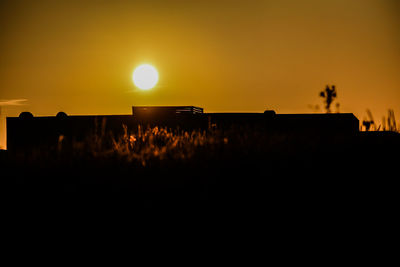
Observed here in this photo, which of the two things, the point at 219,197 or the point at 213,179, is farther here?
the point at 213,179

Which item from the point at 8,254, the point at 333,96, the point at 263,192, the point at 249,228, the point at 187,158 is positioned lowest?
the point at 8,254

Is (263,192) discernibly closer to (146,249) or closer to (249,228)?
(249,228)

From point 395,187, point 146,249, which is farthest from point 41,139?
point 395,187

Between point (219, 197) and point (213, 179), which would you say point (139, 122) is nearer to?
point (213, 179)

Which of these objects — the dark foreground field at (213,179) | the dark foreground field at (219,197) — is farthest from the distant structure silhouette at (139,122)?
the dark foreground field at (219,197)

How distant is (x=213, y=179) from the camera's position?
4.57 metres

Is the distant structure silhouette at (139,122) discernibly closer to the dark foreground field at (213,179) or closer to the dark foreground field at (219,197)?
the dark foreground field at (213,179)

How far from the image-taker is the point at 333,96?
15008 mm

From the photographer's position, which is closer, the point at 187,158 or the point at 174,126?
the point at 187,158

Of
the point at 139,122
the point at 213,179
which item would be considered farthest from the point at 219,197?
the point at 139,122

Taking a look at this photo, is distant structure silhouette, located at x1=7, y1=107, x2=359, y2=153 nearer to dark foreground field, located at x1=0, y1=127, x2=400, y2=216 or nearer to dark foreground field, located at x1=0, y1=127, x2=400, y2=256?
dark foreground field, located at x1=0, y1=127, x2=400, y2=216

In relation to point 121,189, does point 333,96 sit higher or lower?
higher

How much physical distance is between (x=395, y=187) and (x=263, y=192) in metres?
1.86

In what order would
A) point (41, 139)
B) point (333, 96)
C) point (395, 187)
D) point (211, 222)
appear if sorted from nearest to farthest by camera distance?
point (211, 222), point (395, 187), point (333, 96), point (41, 139)
